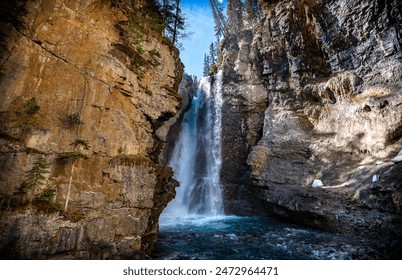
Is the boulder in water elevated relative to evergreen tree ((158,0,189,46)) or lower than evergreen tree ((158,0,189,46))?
lower

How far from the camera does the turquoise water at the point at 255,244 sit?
→ 28.3ft

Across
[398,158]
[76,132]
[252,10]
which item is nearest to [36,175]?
[76,132]

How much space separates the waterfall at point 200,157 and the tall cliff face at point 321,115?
109 centimetres

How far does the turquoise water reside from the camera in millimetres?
8617

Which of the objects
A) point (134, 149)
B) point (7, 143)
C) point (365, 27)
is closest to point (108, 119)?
point (134, 149)

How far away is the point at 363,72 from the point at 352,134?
4.33 meters

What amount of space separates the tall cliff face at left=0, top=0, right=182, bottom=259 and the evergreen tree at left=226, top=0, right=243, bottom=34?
1234 inches

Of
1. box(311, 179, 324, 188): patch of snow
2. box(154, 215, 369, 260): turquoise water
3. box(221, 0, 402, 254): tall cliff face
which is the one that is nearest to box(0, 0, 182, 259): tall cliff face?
box(154, 215, 369, 260): turquoise water

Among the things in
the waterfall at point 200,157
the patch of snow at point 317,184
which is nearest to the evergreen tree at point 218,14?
the waterfall at point 200,157

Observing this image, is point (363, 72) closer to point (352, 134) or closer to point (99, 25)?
point (352, 134)

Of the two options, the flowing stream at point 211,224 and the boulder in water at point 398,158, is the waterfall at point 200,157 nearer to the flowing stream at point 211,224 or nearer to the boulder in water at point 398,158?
the flowing stream at point 211,224

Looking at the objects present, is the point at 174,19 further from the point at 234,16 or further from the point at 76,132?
the point at 234,16

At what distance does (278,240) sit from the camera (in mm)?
10656

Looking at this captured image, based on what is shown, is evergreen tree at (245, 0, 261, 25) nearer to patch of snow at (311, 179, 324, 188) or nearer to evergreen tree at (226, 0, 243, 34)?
evergreen tree at (226, 0, 243, 34)
